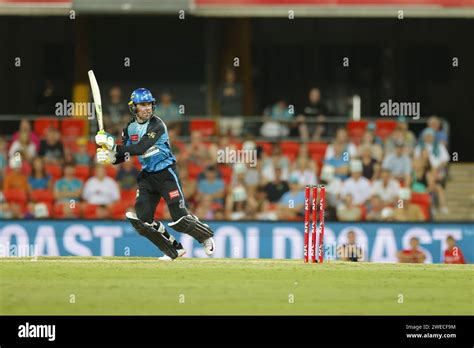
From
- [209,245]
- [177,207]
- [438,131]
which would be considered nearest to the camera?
[177,207]

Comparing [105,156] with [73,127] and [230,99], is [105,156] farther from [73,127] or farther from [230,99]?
[230,99]

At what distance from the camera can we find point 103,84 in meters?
25.2

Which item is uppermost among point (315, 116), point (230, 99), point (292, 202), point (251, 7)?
point (251, 7)

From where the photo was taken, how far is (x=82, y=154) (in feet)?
68.4

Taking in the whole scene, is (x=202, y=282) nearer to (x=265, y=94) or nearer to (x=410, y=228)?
(x=410, y=228)

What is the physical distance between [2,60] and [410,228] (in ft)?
31.2

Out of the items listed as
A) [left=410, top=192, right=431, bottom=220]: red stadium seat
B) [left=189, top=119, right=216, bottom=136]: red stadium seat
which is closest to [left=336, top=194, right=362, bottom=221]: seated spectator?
[left=410, top=192, right=431, bottom=220]: red stadium seat

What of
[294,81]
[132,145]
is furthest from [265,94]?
[132,145]

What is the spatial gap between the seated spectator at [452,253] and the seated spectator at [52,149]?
21.3ft

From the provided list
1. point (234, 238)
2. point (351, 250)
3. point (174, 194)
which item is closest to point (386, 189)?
point (351, 250)

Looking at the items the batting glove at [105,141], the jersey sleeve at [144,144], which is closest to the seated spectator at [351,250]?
the jersey sleeve at [144,144]

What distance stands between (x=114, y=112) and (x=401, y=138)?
5063 mm

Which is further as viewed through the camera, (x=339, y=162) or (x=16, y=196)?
(x=339, y=162)
